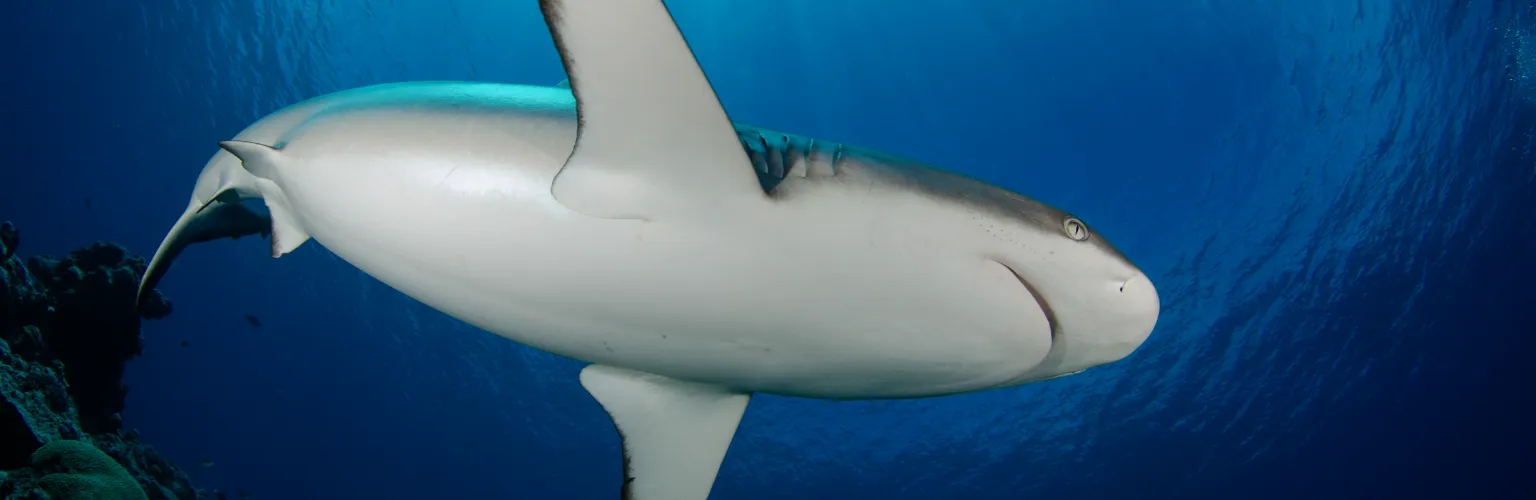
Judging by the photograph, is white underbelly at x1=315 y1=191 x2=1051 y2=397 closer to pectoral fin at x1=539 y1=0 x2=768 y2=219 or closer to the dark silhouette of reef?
pectoral fin at x1=539 y1=0 x2=768 y2=219

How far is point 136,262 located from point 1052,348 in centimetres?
1071

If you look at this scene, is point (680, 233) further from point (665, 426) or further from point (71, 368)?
point (71, 368)

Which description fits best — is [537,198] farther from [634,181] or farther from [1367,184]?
[1367,184]

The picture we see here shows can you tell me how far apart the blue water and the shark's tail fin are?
1181cm

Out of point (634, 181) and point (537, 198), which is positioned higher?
point (634, 181)

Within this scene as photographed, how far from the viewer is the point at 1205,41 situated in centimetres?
1345

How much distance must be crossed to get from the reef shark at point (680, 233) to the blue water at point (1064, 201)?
13.2 meters

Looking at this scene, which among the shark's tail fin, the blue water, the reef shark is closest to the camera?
the reef shark

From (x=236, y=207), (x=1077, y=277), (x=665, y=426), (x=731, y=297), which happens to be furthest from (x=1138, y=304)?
(x=236, y=207)

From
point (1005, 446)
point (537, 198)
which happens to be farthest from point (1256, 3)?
point (1005, 446)

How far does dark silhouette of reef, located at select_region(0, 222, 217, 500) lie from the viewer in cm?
466

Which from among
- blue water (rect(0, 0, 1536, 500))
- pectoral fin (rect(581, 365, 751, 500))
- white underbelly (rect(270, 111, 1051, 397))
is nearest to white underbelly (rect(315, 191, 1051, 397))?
white underbelly (rect(270, 111, 1051, 397))

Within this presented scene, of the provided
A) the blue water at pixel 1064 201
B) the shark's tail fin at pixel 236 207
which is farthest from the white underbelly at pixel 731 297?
the blue water at pixel 1064 201

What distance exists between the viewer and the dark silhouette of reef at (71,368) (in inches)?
184
